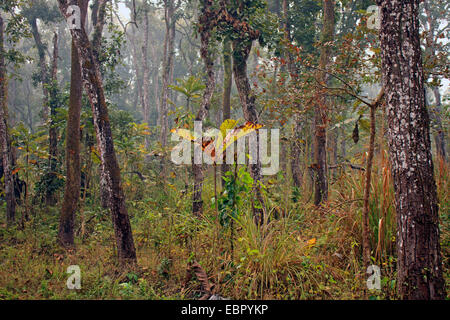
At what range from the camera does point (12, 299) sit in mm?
3660

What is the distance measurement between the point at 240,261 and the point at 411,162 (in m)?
2.22

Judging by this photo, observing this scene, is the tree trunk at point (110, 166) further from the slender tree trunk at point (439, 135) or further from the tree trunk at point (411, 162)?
the slender tree trunk at point (439, 135)

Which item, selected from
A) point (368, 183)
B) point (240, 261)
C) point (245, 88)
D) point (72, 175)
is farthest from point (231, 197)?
point (72, 175)

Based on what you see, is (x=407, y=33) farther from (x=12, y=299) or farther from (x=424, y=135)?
(x=12, y=299)

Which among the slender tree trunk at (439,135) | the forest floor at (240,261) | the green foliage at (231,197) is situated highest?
the slender tree trunk at (439,135)

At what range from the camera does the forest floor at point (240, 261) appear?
12.3 ft

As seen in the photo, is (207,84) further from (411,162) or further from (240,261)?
(411,162)

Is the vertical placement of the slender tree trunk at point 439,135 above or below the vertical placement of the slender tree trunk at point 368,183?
above

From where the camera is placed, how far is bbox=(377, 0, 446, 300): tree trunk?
10.3ft

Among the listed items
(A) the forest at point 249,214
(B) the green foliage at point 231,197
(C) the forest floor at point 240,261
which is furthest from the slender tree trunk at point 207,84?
(B) the green foliage at point 231,197

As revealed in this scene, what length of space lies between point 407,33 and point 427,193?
5.17 feet

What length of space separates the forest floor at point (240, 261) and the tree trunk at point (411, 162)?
422mm

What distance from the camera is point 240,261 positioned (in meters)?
4.10
